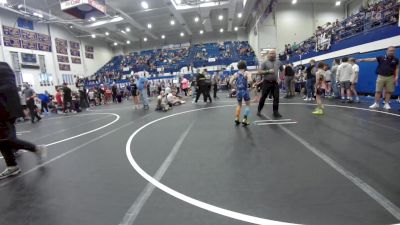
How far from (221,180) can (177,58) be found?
35.6 metres

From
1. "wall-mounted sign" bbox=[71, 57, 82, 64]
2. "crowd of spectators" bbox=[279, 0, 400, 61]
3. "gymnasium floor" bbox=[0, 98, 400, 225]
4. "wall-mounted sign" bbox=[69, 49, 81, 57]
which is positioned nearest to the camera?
"gymnasium floor" bbox=[0, 98, 400, 225]

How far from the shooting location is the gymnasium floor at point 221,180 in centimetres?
256

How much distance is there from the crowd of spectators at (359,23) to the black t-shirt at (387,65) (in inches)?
155

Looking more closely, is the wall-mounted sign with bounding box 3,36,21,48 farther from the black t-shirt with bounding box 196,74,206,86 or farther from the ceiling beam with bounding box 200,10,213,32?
the black t-shirt with bounding box 196,74,206,86

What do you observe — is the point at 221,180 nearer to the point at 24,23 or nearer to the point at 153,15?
the point at 153,15

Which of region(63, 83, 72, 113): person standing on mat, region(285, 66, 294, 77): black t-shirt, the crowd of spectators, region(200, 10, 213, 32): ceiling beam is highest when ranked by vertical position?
region(200, 10, 213, 32): ceiling beam

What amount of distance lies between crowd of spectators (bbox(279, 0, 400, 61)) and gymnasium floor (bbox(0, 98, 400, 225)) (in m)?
8.04

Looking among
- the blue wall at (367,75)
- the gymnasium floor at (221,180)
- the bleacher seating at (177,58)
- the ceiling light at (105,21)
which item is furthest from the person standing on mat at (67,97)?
the bleacher seating at (177,58)

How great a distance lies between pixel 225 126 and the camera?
706 centimetres

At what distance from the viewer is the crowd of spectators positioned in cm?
1144

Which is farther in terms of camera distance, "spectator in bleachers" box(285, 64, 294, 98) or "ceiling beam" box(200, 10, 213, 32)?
"ceiling beam" box(200, 10, 213, 32)

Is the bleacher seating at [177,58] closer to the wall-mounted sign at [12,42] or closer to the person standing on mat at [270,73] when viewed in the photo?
the wall-mounted sign at [12,42]

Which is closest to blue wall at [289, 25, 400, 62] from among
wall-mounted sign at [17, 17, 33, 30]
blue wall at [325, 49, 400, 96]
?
blue wall at [325, 49, 400, 96]

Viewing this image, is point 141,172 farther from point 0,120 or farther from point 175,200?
point 0,120
